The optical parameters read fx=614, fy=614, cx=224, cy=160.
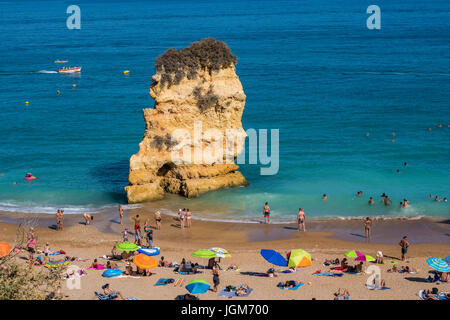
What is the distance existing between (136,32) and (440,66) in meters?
71.1

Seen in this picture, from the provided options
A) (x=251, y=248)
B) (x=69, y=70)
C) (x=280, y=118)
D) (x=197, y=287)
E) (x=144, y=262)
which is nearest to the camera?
(x=197, y=287)

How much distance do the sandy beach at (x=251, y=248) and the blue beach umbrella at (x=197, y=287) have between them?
44 centimetres

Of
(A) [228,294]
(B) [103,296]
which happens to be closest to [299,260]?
(A) [228,294]

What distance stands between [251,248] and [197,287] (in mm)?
7323

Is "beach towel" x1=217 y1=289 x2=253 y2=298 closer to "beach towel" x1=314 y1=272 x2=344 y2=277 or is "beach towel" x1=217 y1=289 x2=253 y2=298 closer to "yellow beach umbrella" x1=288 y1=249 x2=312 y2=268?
"yellow beach umbrella" x1=288 y1=249 x2=312 y2=268

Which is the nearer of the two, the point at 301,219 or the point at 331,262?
the point at 331,262

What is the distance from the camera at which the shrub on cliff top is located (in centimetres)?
3550

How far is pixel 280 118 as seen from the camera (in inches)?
2211

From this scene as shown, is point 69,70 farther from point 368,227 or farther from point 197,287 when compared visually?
point 197,287

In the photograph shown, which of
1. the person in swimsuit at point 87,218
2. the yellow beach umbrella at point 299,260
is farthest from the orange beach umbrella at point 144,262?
the person in swimsuit at point 87,218

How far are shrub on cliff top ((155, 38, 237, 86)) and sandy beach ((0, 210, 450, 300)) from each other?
27.1 feet

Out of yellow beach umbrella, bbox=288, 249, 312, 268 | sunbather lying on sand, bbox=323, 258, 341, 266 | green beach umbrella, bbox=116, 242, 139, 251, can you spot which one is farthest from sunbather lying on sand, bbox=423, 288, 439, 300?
green beach umbrella, bbox=116, 242, 139, 251

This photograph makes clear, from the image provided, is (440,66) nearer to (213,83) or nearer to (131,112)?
(131,112)

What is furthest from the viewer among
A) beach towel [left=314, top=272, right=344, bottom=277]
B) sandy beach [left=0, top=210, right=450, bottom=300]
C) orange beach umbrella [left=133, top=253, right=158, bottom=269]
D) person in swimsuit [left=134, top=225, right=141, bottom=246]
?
→ person in swimsuit [left=134, top=225, right=141, bottom=246]
